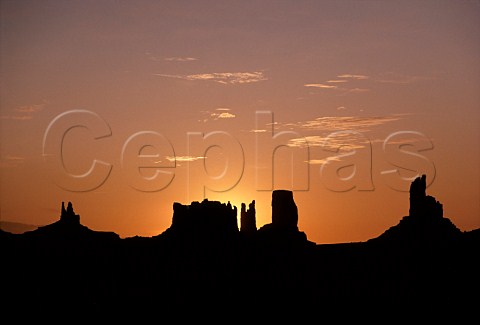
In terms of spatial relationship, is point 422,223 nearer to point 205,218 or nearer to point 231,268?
point 231,268

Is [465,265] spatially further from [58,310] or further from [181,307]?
[58,310]

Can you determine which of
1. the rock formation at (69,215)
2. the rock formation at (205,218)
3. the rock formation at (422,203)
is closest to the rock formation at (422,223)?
the rock formation at (422,203)

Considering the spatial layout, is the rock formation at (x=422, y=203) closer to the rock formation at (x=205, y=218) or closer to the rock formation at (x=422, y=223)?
the rock formation at (x=422, y=223)

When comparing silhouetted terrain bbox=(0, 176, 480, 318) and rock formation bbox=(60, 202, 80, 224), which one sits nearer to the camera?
silhouetted terrain bbox=(0, 176, 480, 318)

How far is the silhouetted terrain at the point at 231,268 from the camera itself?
15138cm

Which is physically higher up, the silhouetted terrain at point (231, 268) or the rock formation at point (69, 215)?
the rock formation at point (69, 215)

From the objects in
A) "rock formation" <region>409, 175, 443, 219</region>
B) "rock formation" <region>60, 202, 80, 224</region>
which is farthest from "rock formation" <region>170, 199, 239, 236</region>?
"rock formation" <region>409, 175, 443, 219</region>

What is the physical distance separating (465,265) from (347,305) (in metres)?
30.0

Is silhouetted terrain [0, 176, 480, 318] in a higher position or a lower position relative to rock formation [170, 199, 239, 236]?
lower

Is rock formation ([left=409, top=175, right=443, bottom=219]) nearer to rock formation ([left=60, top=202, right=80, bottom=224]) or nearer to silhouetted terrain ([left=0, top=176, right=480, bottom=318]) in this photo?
silhouetted terrain ([left=0, top=176, right=480, bottom=318])

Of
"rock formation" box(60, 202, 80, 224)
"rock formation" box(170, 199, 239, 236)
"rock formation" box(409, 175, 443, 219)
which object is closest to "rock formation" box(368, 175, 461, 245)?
"rock formation" box(409, 175, 443, 219)

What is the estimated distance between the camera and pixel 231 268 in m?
174

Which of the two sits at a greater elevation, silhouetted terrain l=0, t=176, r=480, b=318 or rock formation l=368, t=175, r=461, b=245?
rock formation l=368, t=175, r=461, b=245

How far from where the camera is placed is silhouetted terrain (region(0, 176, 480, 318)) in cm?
15138
